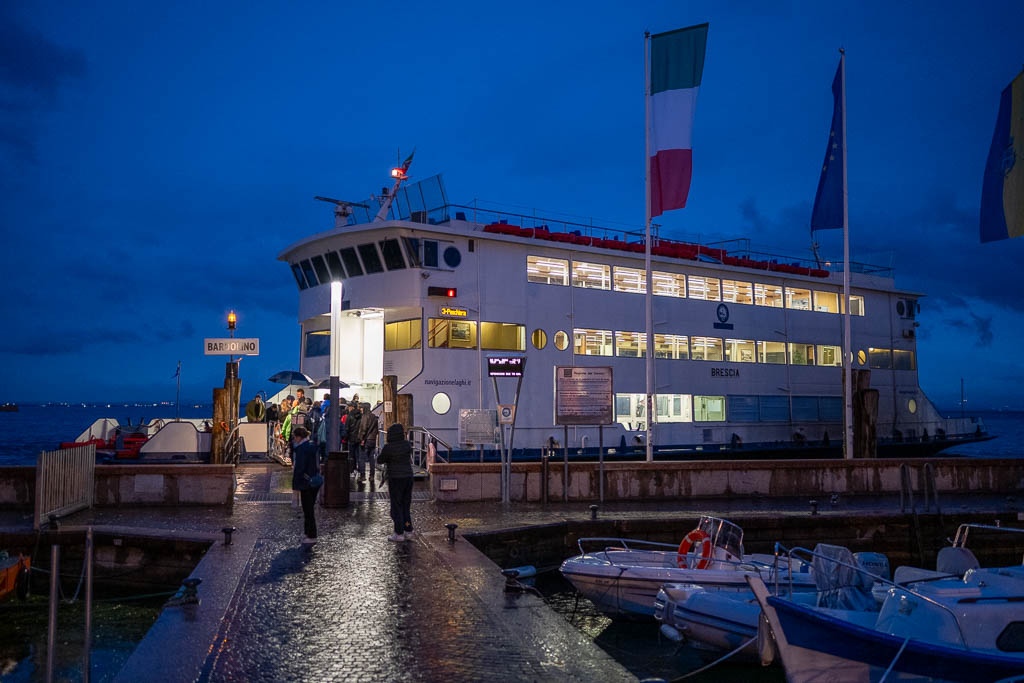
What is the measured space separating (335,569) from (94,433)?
19427 mm

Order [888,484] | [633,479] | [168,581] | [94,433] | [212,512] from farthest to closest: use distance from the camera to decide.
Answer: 1. [94,433]
2. [888,484]
3. [633,479]
4. [212,512]
5. [168,581]

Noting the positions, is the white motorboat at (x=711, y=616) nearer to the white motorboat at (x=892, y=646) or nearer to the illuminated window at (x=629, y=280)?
the white motorboat at (x=892, y=646)

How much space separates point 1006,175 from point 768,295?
509 inches

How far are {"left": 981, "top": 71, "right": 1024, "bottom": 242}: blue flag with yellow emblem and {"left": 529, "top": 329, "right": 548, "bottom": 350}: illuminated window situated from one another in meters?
12.0

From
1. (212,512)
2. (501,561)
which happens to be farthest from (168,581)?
(501,561)

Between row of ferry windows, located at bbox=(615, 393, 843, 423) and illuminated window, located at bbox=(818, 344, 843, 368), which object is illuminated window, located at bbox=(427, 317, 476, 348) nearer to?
row of ferry windows, located at bbox=(615, 393, 843, 423)

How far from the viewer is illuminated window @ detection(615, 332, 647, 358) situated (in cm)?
2709

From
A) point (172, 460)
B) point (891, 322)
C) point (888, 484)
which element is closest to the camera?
point (888, 484)

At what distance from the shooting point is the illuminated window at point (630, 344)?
88.9 feet

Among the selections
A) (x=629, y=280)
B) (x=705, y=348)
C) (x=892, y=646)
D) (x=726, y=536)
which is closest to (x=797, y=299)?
(x=705, y=348)

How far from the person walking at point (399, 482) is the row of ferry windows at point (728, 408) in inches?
614

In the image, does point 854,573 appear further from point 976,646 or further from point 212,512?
point 212,512

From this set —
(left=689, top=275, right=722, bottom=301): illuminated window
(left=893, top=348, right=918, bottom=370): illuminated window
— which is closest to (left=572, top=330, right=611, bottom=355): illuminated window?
→ (left=689, top=275, right=722, bottom=301): illuminated window

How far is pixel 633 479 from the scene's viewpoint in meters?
17.0
